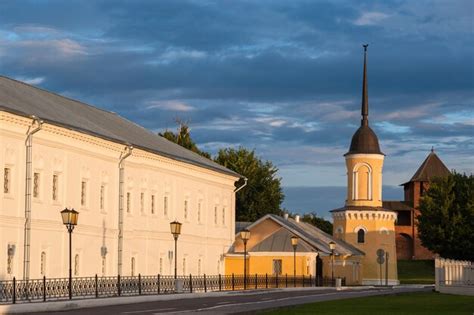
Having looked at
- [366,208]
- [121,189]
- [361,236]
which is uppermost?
[366,208]

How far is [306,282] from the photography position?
254 ft

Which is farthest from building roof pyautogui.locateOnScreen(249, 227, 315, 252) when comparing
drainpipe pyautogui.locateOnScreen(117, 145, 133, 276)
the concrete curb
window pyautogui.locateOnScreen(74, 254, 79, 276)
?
the concrete curb

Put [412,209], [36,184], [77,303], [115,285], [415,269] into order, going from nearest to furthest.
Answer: [77,303] < [36,184] < [115,285] < [415,269] < [412,209]

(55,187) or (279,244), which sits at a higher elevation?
(55,187)

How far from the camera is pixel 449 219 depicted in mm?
100625

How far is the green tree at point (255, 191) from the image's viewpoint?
390 feet

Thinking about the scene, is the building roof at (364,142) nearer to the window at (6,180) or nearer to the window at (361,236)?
the window at (361,236)

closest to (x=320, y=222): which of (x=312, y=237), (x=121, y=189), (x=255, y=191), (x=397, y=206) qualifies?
(x=397, y=206)

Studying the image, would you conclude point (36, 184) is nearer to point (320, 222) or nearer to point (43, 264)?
point (43, 264)

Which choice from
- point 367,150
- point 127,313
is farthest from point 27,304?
point 367,150

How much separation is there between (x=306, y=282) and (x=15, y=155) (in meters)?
34.7

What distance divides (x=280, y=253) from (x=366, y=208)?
23123mm

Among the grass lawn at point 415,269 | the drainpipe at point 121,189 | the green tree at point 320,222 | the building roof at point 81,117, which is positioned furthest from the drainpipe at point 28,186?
the green tree at point 320,222

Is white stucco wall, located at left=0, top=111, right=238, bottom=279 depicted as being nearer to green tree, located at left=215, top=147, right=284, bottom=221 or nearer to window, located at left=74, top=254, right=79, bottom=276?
window, located at left=74, top=254, right=79, bottom=276
